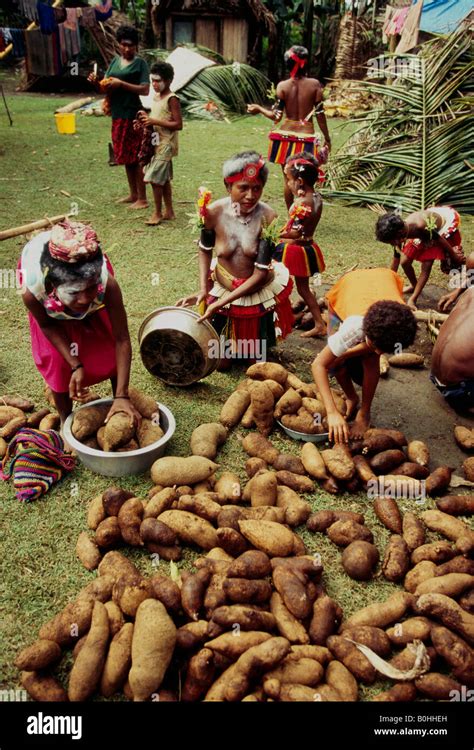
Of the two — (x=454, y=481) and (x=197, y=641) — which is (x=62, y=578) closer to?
(x=197, y=641)

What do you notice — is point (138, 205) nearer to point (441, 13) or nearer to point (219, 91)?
point (441, 13)

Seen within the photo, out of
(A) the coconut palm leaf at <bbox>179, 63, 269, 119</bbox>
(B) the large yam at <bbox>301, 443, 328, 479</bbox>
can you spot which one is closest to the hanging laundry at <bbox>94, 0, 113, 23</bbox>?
(A) the coconut palm leaf at <bbox>179, 63, 269, 119</bbox>

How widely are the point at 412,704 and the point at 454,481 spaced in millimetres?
1370

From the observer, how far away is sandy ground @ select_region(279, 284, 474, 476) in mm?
3522

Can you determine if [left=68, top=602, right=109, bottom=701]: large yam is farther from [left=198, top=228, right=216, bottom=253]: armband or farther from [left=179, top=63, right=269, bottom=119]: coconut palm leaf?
[left=179, top=63, right=269, bottom=119]: coconut palm leaf

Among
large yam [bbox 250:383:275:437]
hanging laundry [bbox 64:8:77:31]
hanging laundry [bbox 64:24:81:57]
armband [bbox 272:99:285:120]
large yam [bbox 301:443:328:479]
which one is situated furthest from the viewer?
hanging laundry [bbox 64:24:81:57]

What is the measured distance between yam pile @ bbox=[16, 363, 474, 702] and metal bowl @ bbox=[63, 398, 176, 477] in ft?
0.41

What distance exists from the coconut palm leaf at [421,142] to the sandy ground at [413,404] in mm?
3379

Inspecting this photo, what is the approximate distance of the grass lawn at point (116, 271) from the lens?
98.7 inches

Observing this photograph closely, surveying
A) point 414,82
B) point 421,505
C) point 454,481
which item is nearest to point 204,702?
point 421,505

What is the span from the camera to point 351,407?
3.57 metres

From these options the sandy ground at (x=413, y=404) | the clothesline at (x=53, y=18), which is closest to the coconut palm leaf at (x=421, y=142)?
the sandy ground at (x=413, y=404)

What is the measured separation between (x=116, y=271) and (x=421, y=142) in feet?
14.9

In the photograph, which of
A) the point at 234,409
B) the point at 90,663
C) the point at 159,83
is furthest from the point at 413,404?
the point at 159,83
